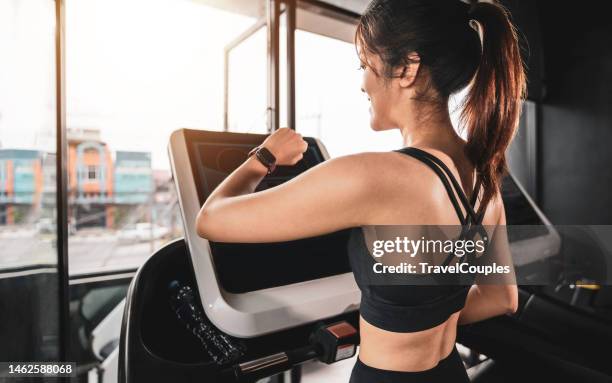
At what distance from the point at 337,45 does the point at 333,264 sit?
2633 mm

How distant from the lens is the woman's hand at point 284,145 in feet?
2.85

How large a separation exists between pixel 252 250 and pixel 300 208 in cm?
35

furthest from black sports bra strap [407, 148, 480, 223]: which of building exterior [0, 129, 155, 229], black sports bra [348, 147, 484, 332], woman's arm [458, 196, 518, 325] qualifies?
building exterior [0, 129, 155, 229]

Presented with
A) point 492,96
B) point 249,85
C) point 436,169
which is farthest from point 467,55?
point 249,85

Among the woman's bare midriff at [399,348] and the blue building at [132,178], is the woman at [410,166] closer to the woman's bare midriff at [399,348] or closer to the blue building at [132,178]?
the woman's bare midriff at [399,348]

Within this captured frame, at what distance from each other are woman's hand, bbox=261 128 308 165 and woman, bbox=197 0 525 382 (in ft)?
0.25

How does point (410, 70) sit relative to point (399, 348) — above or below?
above

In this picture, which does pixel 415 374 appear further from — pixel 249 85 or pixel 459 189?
pixel 249 85

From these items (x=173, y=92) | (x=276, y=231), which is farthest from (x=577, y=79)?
(x=276, y=231)

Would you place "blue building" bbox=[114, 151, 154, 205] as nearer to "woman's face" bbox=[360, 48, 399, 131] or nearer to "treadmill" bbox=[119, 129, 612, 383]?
"treadmill" bbox=[119, 129, 612, 383]

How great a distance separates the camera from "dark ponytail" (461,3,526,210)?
0.72 metres

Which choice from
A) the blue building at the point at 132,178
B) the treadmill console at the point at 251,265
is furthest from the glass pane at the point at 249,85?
the treadmill console at the point at 251,265

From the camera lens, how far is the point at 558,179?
422 centimetres

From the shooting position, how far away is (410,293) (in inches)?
27.0
